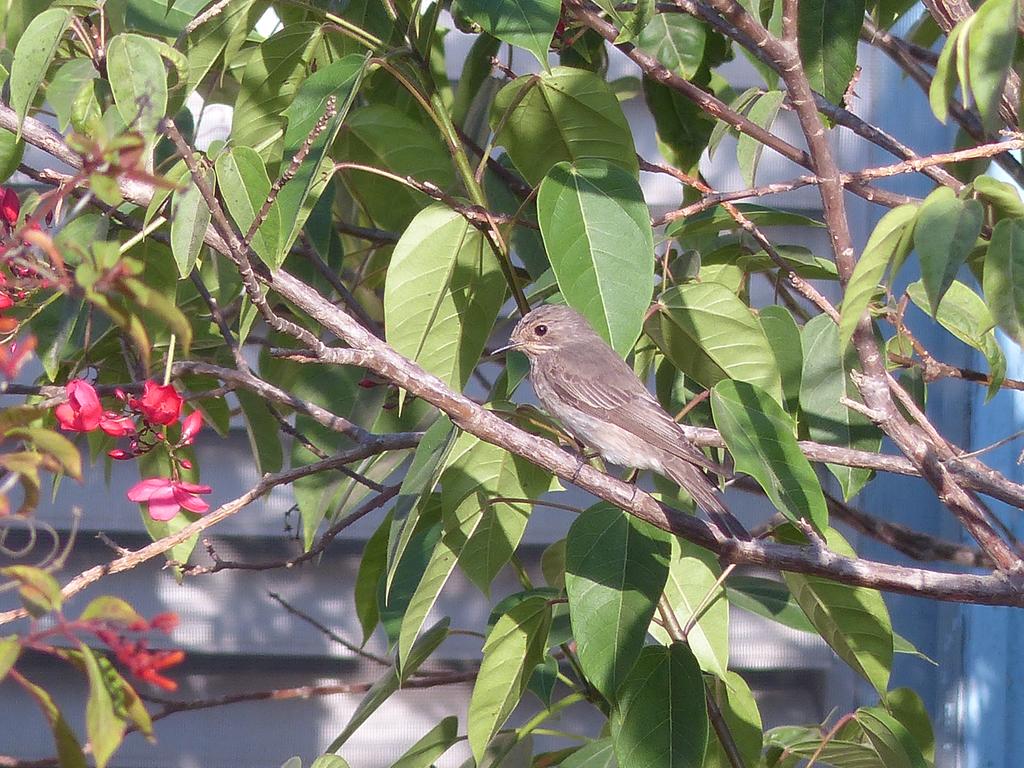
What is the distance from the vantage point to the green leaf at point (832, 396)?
7.70 ft

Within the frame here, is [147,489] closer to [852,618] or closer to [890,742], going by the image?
[852,618]

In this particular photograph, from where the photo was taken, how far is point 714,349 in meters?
2.38

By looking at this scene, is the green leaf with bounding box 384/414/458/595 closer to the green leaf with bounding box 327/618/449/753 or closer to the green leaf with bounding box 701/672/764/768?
the green leaf with bounding box 327/618/449/753

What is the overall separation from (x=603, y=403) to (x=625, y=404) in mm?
181

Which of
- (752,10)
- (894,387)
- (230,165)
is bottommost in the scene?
(894,387)

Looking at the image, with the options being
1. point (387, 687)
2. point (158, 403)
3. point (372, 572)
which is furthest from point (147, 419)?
point (372, 572)

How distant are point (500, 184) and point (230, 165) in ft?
4.61

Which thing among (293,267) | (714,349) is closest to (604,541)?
(714,349)

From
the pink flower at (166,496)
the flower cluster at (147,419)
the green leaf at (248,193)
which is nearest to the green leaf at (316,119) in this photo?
the green leaf at (248,193)

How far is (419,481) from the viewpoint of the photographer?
1985 mm

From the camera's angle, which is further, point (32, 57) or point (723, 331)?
point (723, 331)

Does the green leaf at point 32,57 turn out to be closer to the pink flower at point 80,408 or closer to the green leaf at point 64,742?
the pink flower at point 80,408

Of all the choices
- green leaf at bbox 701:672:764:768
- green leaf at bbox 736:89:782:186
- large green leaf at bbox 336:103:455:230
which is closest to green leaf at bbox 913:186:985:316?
green leaf at bbox 736:89:782:186

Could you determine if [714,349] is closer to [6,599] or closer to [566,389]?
[566,389]
